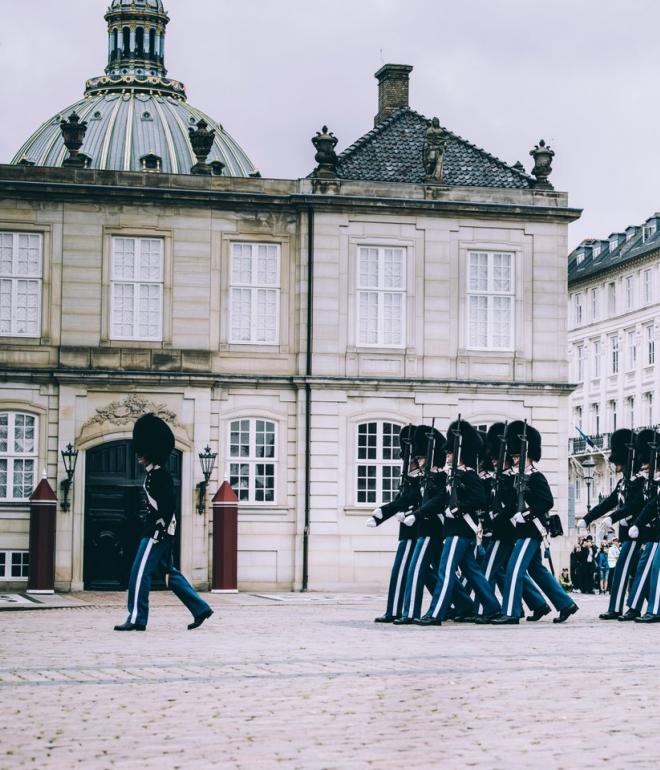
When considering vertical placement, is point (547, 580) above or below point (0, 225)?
below

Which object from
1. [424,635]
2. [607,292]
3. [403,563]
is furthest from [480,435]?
[607,292]

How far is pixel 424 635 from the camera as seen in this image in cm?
1773

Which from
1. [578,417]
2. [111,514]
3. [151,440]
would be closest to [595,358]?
[578,417]

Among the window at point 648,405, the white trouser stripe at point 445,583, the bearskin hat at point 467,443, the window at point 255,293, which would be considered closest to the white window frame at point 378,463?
the window at point 255,293

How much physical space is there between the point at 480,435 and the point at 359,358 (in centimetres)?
1415

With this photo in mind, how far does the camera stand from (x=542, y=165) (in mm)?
37312

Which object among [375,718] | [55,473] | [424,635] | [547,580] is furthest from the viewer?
[55,473]

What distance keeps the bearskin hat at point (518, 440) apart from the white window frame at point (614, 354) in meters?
66.8

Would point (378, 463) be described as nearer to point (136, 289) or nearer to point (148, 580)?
point (136, 289)

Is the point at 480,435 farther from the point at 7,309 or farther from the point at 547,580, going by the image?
the point at 7,309

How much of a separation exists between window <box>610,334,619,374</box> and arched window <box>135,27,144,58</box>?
2706 cm

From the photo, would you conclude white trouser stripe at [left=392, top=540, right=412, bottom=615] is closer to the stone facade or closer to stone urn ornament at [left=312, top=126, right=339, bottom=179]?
the stone facade

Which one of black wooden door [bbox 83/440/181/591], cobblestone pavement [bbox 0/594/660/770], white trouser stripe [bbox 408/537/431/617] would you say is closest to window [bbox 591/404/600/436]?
black wooden door [bbox 83/440/181/591]

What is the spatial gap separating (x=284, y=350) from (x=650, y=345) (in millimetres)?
49939
